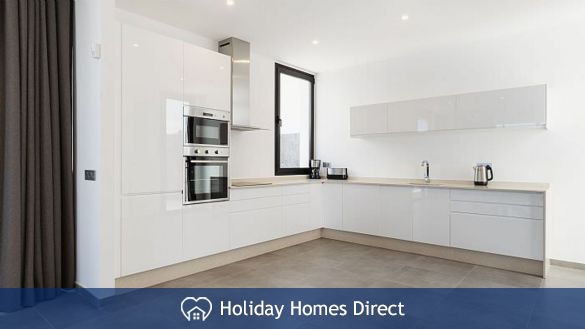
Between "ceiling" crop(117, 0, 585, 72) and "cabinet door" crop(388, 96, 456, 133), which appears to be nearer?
"ceiling" crop(117, 0, 585, 72)

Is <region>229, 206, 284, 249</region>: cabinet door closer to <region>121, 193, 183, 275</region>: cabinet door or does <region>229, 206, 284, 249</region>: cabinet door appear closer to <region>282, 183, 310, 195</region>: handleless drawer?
<region>282, 183, 310, 195</region>: handleless drawer

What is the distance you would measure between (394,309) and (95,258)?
90.7 inches

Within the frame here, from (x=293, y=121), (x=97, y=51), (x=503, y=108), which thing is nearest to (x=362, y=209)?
(x=293, y=121)

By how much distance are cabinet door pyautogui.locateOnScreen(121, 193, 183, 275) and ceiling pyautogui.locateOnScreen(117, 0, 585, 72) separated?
6.01 feet

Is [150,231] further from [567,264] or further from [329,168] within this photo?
[567,264]

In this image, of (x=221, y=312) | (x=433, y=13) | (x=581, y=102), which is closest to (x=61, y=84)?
(x=221, y=312)

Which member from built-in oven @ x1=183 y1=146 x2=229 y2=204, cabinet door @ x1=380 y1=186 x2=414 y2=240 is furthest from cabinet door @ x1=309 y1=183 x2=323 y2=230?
built-in oven @ x1=183 y1=146 x2=229 y2=204

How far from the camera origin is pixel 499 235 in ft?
11.5

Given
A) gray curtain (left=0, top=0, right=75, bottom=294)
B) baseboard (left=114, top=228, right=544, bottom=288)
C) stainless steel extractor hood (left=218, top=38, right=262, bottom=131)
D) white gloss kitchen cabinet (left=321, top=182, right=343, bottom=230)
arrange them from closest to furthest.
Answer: gray curtain (left=0, top=0, right=75, bottom=294), baseboard (left=114, top=228, right=544, bottom=288), stainless steel extractor hood (left=218, top=38, right=262, bottom=131), white gloss kitchen cabinet (left=321, top=182, right=343, bottom=230)

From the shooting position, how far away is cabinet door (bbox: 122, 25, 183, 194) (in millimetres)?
2832

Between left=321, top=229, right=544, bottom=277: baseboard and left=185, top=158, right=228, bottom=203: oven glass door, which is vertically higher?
left=185, top=158, right=228, bottom=203: oven glass door

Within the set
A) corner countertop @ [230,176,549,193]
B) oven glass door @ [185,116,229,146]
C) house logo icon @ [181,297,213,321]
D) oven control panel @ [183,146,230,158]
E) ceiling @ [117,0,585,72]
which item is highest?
ceiling @ [117,0,585,72]

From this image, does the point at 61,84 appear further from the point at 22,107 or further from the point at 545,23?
the point at 545,23

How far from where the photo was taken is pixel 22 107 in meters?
2.53
